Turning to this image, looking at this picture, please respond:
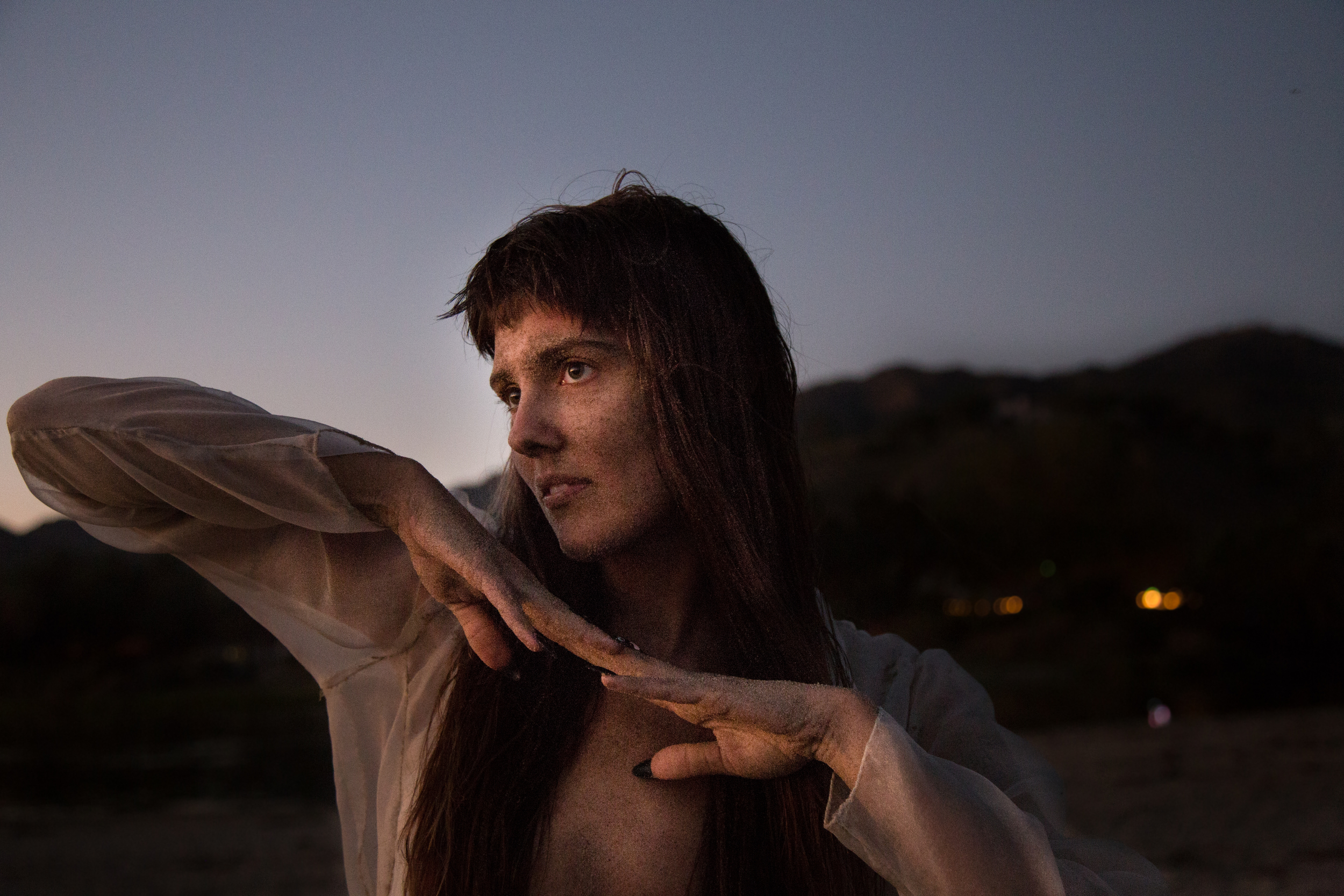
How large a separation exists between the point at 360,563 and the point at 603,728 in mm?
530

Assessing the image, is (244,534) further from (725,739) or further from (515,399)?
(725,739)

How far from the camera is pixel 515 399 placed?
166cm

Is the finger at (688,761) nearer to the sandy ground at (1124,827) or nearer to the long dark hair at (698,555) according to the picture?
the long dark hair at (698,555)

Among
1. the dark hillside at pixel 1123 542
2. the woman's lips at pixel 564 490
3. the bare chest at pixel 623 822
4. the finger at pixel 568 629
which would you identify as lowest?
the dark hillside at pixel 1123 542

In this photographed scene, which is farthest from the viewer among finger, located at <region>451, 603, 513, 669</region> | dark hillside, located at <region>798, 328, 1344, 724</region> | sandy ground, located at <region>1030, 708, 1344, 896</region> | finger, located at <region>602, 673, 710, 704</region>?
dark hillside, located at <region>798, 328, 1344, 724</region>

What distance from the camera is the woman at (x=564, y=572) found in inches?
59.7

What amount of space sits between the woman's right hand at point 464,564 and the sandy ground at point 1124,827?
6.44 m

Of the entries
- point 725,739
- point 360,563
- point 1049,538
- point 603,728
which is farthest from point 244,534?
point 1049,538

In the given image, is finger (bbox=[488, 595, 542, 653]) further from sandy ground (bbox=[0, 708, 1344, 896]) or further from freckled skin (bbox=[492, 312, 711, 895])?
sandy ground (bbox=[0, 708, 1344, 896])

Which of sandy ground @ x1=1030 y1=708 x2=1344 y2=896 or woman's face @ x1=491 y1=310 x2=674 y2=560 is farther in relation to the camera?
sandy ground @ x1=1030 y1=708 x2=1344 y2=896

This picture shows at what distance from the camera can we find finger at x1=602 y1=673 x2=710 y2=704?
1173 millimetres

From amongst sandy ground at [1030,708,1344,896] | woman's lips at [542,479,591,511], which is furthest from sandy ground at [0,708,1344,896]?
woman's lips at [542,479,591,511]

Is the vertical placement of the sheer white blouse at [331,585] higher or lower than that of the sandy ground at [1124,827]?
higher

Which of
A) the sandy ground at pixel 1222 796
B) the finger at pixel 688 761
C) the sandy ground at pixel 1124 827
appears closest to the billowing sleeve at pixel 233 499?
the finger at pixel 688 761
